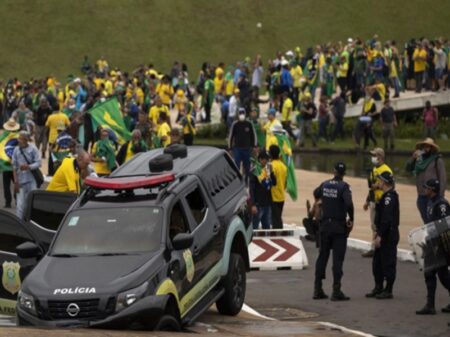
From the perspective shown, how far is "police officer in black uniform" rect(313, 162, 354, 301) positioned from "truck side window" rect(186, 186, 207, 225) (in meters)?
2.45

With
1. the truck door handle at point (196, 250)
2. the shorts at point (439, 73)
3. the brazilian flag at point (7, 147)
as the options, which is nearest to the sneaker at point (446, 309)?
the truck door handle at point (196, 250)

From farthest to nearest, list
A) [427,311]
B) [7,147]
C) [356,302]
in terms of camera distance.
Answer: [7,147]
[356,302]
[427,311]

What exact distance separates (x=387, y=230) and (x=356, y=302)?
1022mm

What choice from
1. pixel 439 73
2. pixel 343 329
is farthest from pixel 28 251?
pixel 439 73

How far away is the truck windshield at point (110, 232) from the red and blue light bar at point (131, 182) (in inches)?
10.1

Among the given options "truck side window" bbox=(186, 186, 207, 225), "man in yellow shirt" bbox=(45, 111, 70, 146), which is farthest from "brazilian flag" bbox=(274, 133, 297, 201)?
"truck side window" bbox=(186, 186, 207, 225)

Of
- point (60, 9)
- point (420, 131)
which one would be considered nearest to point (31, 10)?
point (60, 9)

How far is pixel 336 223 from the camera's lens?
18328 millimetres

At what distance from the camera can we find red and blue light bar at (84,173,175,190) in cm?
1566

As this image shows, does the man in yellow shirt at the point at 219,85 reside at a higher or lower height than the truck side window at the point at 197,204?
higher

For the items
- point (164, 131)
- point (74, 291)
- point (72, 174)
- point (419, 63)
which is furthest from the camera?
point (419, 63)

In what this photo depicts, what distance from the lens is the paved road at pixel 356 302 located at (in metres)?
16.8

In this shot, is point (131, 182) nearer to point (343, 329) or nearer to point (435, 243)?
point (343, 329)

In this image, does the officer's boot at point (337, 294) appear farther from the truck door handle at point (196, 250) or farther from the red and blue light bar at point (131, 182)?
the red and blue light bar at point (131, 182)
